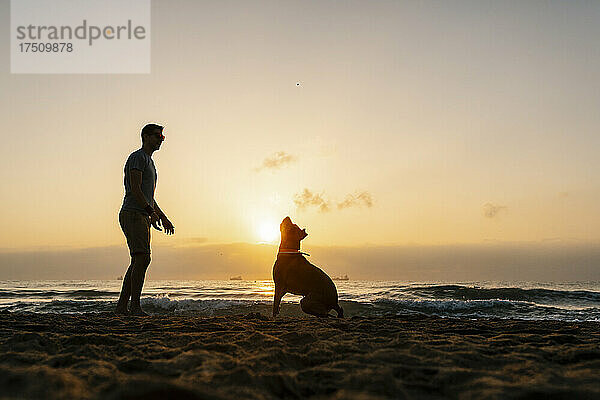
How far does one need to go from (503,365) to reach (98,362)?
6.31 ft

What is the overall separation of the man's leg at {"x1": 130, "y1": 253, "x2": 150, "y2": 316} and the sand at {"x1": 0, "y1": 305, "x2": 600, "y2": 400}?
2.31 metres

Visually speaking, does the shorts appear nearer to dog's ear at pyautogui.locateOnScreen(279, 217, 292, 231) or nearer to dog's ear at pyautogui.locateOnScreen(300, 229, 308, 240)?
dog's ear at pyautogui.locateOnScreen(279, 217, 292, 231)

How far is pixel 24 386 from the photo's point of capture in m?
1.61

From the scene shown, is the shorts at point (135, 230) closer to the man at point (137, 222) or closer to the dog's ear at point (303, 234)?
the man at point (137, 222)

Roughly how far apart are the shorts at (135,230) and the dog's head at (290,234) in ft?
5.88

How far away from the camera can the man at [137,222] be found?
203 inches

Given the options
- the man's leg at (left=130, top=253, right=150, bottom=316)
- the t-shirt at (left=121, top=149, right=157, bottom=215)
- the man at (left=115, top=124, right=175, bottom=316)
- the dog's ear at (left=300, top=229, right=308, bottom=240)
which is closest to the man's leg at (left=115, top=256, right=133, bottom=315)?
the man at (left=115, top=124, right=175, bottom=316)

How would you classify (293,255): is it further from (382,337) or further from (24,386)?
(24,386)

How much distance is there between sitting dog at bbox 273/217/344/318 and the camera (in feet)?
17.6

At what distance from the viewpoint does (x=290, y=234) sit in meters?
5.91

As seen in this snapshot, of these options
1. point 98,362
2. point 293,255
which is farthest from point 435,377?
point 293,255

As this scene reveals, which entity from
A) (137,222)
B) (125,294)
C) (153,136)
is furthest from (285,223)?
(125,294)

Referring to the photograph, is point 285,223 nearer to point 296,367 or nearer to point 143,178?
point 143,178

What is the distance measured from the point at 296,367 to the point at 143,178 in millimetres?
4040
